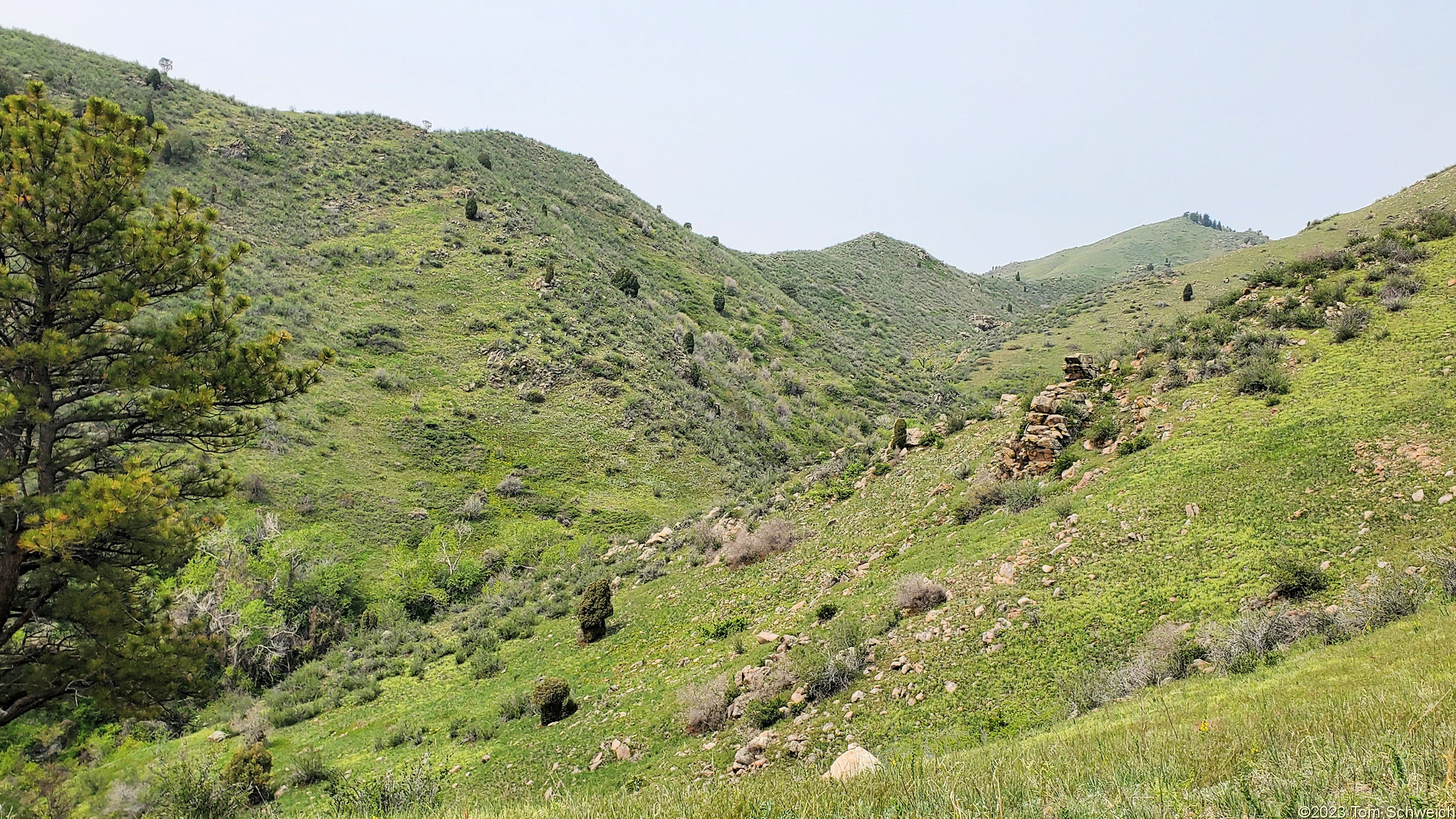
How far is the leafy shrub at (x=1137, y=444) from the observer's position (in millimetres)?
12953

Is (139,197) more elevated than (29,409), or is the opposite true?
(139,197)

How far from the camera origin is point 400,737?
44.2ft

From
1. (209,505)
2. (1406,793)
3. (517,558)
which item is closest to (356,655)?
(517,558)

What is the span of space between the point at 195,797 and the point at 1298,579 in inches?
672

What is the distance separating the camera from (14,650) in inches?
340

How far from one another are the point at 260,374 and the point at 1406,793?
1313 centimetres

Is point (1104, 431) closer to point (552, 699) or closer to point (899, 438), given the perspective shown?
point (899, 438)

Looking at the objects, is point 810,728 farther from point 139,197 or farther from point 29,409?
point 139,197

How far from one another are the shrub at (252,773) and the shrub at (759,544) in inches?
447

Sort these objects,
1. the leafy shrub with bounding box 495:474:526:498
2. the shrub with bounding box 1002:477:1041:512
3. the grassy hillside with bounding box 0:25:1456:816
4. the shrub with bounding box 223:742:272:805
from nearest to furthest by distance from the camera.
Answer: the grassy hillside with bounding box 0:25:1456:816 → the shrub with bounding box 223:742:272:805 → the shrub with bounding box 1002:477:1041:512 → the leafy shrub with bounding box 495:474:526:498

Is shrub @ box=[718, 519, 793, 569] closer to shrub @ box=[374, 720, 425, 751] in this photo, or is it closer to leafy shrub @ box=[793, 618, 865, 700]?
leafy shrub @ box=[793, 618, 865, 700]

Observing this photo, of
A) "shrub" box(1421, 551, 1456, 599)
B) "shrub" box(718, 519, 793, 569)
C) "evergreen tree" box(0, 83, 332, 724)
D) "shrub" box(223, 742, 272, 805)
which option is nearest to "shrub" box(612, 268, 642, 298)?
"shrub" box(718, 519, 793, 569)

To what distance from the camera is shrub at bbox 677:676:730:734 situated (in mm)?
10406

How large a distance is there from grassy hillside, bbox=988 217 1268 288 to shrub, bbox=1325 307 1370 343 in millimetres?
107266
